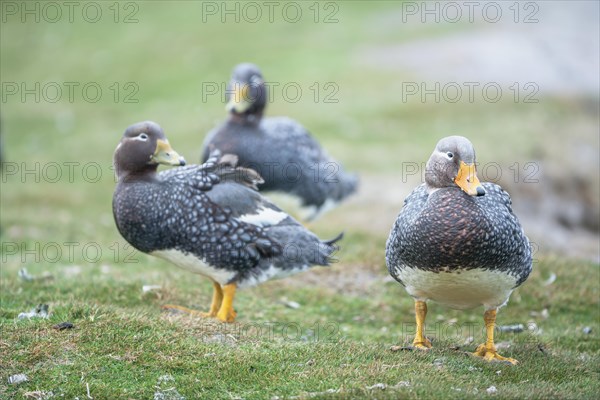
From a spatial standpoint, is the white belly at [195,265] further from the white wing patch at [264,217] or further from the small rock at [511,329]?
the small rock at [511,329]

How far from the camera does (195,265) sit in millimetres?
7824

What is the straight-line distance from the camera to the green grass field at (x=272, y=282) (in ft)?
20.7

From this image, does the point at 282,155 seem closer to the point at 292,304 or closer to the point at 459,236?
the point at 292,304

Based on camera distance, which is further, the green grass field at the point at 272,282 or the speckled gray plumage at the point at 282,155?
the speckled gray plumage at the point at 282,155

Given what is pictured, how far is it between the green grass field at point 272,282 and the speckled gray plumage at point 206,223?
2.15 ft

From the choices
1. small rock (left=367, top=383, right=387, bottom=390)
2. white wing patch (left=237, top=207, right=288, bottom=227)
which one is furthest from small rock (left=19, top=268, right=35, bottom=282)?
small rock (left=367, top=383, right=387, bottom=390)

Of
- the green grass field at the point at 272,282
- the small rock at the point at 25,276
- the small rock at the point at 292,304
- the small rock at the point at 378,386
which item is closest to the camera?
the small rock at the point at 378,386

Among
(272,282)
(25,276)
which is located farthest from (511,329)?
(25,276)

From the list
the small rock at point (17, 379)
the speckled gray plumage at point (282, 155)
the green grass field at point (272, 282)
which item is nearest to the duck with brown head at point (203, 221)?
the green grass field at point (272, 282)

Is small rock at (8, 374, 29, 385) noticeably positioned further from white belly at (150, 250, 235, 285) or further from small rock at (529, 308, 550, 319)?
small rock at (529, 308, 550, 319)

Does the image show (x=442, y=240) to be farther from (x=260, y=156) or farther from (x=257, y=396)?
(x=260, y=156)

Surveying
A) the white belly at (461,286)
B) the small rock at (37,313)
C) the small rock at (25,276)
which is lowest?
the small rock at (25,276)

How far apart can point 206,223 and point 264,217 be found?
0.67m

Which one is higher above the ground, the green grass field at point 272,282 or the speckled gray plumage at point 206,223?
the speckled gray plumage at point 206,223
